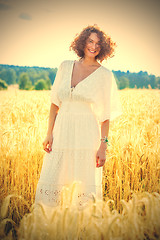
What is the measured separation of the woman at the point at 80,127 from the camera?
6.25 feet

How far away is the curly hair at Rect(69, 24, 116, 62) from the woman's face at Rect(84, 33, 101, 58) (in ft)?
0.11

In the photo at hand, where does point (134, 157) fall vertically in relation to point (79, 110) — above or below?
below

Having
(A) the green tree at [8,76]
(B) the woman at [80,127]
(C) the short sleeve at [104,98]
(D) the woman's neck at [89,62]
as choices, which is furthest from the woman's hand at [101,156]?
(A) the green tree at [8,76]

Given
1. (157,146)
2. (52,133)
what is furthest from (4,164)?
(157,146)

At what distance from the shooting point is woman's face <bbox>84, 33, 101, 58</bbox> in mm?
2032

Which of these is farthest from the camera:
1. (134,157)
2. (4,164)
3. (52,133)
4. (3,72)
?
(3,72)

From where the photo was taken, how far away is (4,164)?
7.93 ft

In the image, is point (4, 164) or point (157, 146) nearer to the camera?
point (4, 164)

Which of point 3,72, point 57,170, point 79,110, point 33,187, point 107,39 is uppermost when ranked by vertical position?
point 3,72

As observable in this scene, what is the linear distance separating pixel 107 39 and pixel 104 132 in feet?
2.73

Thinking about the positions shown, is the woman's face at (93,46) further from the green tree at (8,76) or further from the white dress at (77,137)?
the green tree at (8,76)

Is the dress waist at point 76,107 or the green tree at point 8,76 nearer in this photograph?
the dress waist at point 76,107

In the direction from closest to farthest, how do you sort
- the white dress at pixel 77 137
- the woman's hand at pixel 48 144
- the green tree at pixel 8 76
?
the white dress at pixel 77 137
the woman's hand at pixel 48 144
the green tree at pixel 8 76

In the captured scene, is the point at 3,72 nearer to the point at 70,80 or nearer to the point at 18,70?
the point at 18,70
